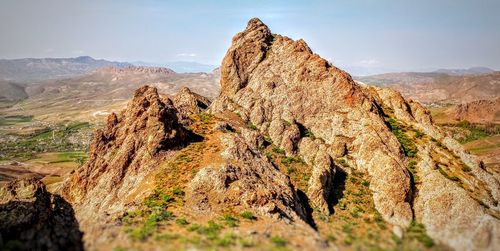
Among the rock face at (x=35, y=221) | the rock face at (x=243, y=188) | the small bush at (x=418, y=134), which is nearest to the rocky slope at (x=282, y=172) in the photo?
the rock face at (x=243, y=188)

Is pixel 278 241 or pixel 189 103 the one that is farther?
pixel 189 103

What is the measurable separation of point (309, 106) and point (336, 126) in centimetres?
817

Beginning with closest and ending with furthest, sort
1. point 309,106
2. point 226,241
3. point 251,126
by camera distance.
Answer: point 226,241 → point 251,126 → point 309,106

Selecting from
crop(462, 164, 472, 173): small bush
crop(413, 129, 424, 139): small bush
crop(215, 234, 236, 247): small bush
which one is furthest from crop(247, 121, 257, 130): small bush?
crop(215, 234, 236, 247): small bush

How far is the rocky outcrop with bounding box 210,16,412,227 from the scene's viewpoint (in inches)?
2175

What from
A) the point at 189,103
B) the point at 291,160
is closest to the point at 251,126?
the point at 291,160

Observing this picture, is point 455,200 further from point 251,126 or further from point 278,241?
point 251,126

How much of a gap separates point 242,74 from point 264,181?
39077 mm

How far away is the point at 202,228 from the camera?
35.6 metres

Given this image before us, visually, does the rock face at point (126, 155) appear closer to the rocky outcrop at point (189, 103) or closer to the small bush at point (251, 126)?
the small bush at point (251, 126)

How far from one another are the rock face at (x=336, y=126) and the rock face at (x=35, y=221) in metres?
19.0

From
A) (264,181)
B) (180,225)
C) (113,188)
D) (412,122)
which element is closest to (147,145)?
(113,188)

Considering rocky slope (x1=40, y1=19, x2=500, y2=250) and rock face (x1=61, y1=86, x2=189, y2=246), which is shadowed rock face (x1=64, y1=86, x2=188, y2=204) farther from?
rocky slope (x1=40, y1=19, x2=500, y2=250)

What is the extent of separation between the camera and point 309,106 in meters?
74.6
